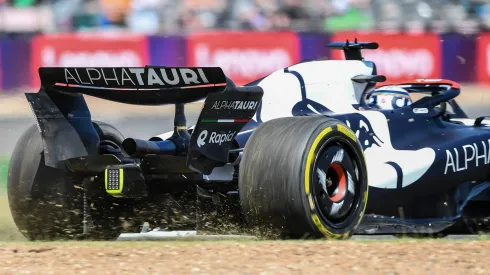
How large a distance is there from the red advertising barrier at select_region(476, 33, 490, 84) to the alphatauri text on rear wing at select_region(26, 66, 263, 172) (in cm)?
1207

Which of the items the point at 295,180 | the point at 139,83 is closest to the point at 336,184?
the point at 295,180

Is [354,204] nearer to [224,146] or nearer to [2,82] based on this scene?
[224,146]

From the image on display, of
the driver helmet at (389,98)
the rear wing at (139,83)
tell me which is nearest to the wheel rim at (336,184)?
the rear wing at (139,83)

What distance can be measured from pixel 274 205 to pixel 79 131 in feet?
5.08

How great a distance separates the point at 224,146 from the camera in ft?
21.2

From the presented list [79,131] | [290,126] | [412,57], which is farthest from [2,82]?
[290,126]

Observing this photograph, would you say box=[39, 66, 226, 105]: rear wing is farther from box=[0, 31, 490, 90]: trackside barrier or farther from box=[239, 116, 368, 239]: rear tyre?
box=[0, 31, 490, 90]: trackside barrier

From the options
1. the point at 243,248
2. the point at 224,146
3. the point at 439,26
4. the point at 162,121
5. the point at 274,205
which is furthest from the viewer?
the point at 439,26

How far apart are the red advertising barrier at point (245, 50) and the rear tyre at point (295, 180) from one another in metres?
11.7

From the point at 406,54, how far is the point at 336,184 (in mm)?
11998

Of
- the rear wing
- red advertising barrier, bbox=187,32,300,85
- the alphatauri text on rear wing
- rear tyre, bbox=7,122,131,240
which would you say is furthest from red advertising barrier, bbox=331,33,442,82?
the rear wing

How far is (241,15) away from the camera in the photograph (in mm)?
17969

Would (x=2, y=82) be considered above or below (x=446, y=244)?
above

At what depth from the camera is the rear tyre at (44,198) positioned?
706 centimetres
